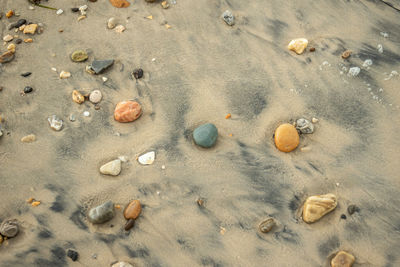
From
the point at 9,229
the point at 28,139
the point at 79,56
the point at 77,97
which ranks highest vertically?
the point at 79,56

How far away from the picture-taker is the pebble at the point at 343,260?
6.86ft

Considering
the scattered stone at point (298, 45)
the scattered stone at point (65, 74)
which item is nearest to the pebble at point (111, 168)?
the scattered stone at point (65, 74)

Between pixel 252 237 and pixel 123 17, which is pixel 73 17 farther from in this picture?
pixel 252 237

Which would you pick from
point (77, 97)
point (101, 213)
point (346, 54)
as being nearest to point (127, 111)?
point (77, 97)

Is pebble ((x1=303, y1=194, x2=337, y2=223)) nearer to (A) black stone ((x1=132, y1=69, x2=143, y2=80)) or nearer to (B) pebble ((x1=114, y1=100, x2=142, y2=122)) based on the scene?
(B) pebble ((x1=114, y1=100, x2=142, y2=122))

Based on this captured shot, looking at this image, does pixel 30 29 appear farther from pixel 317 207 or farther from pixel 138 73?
pixel 317 207

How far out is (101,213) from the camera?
2.18 metres

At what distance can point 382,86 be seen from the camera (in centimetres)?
270

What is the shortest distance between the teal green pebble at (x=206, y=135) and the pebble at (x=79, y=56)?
122 centimetres

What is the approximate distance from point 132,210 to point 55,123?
37.5 inches

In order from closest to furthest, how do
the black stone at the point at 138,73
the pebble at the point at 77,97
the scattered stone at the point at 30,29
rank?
the pebble at the point at 77,97
the black stone at the point at 138,73
the scattered stone at the point at 30,29

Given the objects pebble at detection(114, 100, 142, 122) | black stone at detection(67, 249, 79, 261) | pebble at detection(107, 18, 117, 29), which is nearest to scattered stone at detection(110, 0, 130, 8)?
pebble at detection(107, 18, 117, 29)

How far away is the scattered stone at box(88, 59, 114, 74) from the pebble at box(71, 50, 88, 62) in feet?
0.40

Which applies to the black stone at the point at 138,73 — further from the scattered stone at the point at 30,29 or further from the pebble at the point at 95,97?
the scattered stone at the point at 30,29
